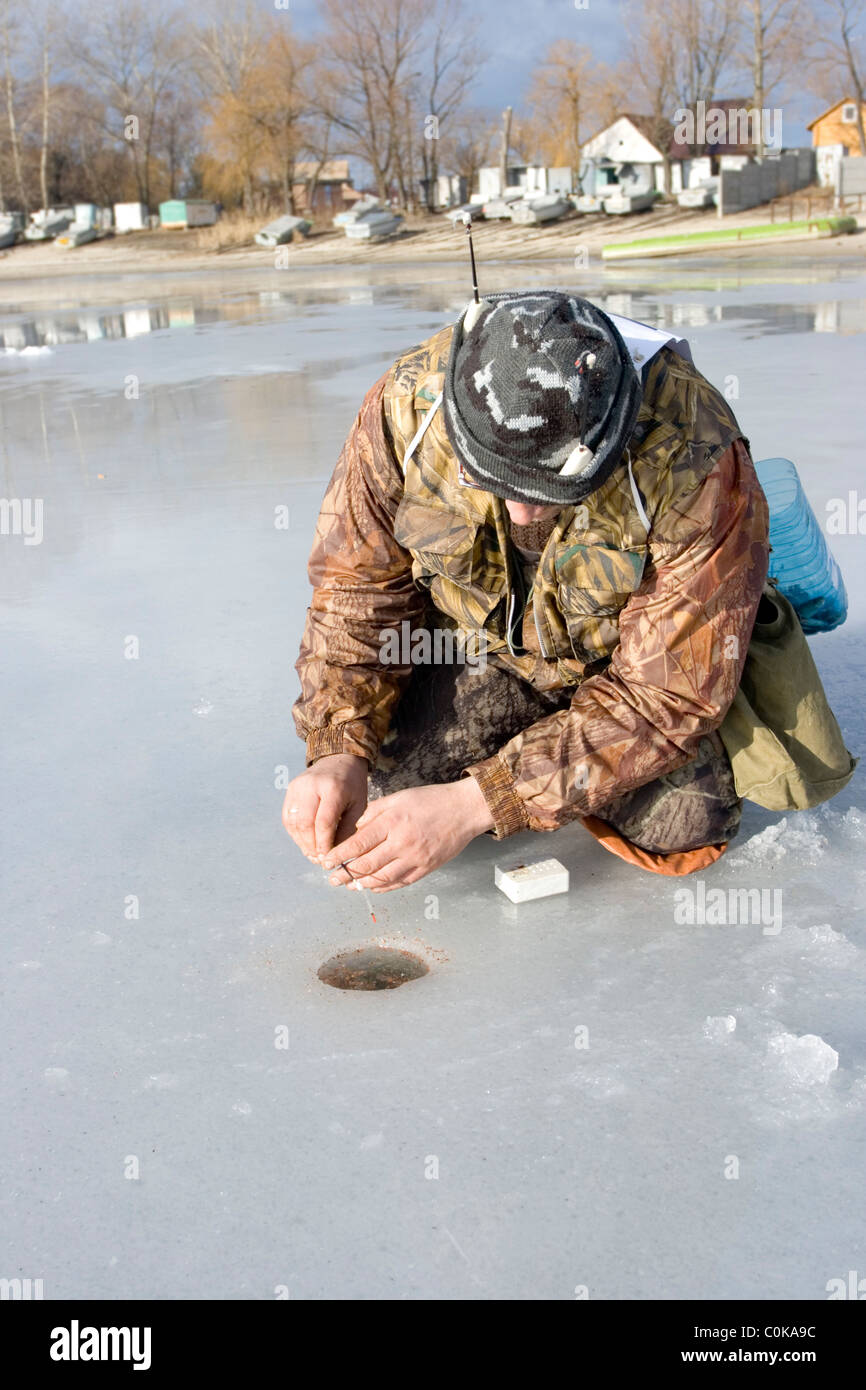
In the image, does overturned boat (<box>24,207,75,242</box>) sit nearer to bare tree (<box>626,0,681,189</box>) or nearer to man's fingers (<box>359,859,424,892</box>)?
bare tree (<box>626,0,681,189</box>)

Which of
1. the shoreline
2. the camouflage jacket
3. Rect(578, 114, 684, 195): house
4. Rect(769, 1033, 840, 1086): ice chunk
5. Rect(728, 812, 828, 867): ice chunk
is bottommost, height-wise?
Rect(769, 1033, 840, 1086): ice chunk

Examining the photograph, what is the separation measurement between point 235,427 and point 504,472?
4268mm

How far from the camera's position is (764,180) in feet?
105

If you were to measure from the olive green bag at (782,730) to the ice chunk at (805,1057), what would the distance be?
0.41 meters

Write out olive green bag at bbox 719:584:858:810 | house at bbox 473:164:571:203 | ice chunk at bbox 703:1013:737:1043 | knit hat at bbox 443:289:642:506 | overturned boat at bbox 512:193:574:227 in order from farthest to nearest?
1. house at bbox 473:164:571:203
2. overturned boat at bbox 512:193:574:227
3. olive green bag at bbox 719:584:858:810
4. ice chunk at bbox 703:1013:737:1043
5. knit hat at bbox 443:289:642:506

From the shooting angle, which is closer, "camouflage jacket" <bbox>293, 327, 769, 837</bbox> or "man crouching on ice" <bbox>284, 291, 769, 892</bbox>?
"man crouching on ice" <bbox>284, 291, 769, 892</bbox>

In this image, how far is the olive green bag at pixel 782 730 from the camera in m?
1.84

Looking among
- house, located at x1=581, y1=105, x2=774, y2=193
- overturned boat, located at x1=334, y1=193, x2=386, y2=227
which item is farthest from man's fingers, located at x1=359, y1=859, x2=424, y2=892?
house, located at x1=581, y1=105, x2=774, y2=193

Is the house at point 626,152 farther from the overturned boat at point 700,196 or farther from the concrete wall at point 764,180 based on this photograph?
the overturned boat at point 700,196

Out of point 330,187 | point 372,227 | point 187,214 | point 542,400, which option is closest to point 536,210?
point 372,227

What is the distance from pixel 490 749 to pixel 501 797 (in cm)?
34

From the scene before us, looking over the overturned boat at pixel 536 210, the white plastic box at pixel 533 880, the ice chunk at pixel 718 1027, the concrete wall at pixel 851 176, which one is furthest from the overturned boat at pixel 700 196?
the ice chunk at pixel 718 1027

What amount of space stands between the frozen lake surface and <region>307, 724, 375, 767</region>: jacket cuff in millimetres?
232

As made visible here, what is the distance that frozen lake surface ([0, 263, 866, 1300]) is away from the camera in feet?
4.14
